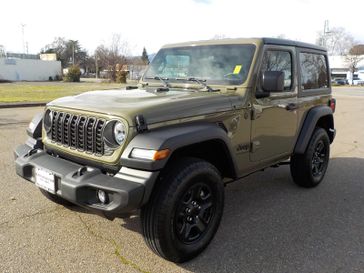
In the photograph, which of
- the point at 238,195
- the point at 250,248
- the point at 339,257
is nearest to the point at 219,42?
the point at 238,195

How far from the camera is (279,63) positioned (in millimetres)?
4164

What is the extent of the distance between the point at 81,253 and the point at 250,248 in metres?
1.53

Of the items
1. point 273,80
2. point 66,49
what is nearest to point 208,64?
point 273,80

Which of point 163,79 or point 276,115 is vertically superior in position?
point 163,79

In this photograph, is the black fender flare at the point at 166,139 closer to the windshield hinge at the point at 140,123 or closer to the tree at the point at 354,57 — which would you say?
the windshield hinge at the point at 140,123

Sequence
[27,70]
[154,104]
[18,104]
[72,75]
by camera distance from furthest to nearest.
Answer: [27,70], [72,75], [18,104], [154,104]

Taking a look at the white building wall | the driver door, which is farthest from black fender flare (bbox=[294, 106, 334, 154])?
the white building wall

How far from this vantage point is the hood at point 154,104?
2879 mm

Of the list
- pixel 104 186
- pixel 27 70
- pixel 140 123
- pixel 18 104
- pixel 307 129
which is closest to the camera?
pixel 104 186

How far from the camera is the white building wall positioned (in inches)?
2000

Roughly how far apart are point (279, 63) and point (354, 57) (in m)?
71.3

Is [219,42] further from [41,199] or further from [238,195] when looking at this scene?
[41,199]

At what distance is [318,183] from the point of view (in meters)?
5.14

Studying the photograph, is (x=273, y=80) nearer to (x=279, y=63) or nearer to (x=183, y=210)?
(x=279, y=63)
